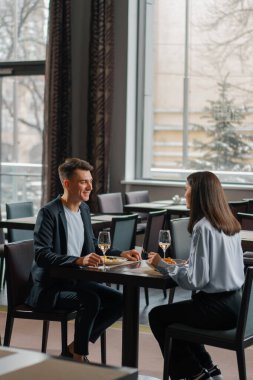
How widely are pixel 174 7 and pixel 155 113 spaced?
1.41 meters

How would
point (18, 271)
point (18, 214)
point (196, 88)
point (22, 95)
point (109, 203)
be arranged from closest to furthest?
point (18, 271) → point (18, 214) → point (109, 203) → point (196, 88) → point (22, 95)

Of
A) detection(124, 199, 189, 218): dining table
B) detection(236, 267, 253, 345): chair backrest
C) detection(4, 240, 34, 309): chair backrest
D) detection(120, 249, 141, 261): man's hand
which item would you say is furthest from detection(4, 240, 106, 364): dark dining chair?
detection(124, 199, 189, 218): dining table

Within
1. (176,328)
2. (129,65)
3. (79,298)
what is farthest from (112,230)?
(129,65)

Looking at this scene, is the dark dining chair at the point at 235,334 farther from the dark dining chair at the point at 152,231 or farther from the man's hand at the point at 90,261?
the dark dining chair at the point at 152,231

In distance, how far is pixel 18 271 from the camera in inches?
185

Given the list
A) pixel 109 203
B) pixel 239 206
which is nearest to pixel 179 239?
pixel 239 206

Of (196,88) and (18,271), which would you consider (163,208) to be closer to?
(196,88)

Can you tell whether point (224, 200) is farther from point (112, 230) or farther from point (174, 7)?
point (174, 7)

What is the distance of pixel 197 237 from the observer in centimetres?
418

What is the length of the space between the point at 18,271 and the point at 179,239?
1.87 m

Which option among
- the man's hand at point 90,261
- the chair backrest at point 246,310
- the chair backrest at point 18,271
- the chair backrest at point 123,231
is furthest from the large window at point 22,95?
the chair backrest at point 246,310

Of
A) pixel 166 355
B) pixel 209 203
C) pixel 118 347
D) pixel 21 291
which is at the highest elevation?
pixel 209 203

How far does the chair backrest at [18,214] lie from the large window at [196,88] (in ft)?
8.96

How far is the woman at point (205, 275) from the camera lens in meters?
4.15
